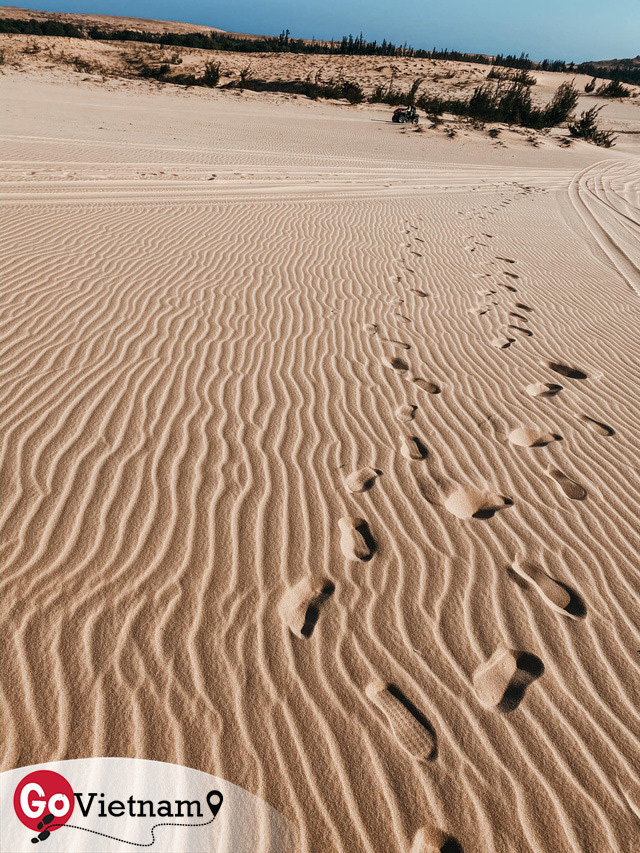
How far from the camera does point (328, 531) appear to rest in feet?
10.4

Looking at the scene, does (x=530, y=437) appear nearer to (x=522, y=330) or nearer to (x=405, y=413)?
(x=405, y=413)

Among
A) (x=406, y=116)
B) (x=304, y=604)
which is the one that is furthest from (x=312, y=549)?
(x=406, y=116)

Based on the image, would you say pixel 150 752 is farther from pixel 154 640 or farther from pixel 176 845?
pixel 154 640

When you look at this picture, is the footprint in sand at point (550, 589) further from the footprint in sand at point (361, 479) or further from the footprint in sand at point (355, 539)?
the footprint in sand at point (361, 479)

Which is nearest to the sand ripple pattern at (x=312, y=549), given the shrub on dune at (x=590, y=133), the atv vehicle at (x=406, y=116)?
the atv vehicle at (x=406, y=116)

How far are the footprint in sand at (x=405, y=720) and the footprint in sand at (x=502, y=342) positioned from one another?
14.2 feet

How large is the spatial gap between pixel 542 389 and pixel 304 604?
3.49 meters

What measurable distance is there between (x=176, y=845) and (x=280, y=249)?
745 cm

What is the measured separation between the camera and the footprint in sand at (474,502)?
3.47 meters

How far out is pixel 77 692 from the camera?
7.32 ft

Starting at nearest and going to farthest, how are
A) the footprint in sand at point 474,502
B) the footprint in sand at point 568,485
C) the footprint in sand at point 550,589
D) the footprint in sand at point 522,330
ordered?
the footprint in sand at point 550,589
the footprint in sand at point 474,502
the footprint in sand at point 568,485
the footprint in sand at point 522,330

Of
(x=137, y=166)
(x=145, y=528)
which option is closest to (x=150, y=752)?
(x=145, y=528)

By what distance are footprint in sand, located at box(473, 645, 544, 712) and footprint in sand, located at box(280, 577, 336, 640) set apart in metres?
0.82

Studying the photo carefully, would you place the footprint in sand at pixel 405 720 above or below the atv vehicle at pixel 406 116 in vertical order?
below
